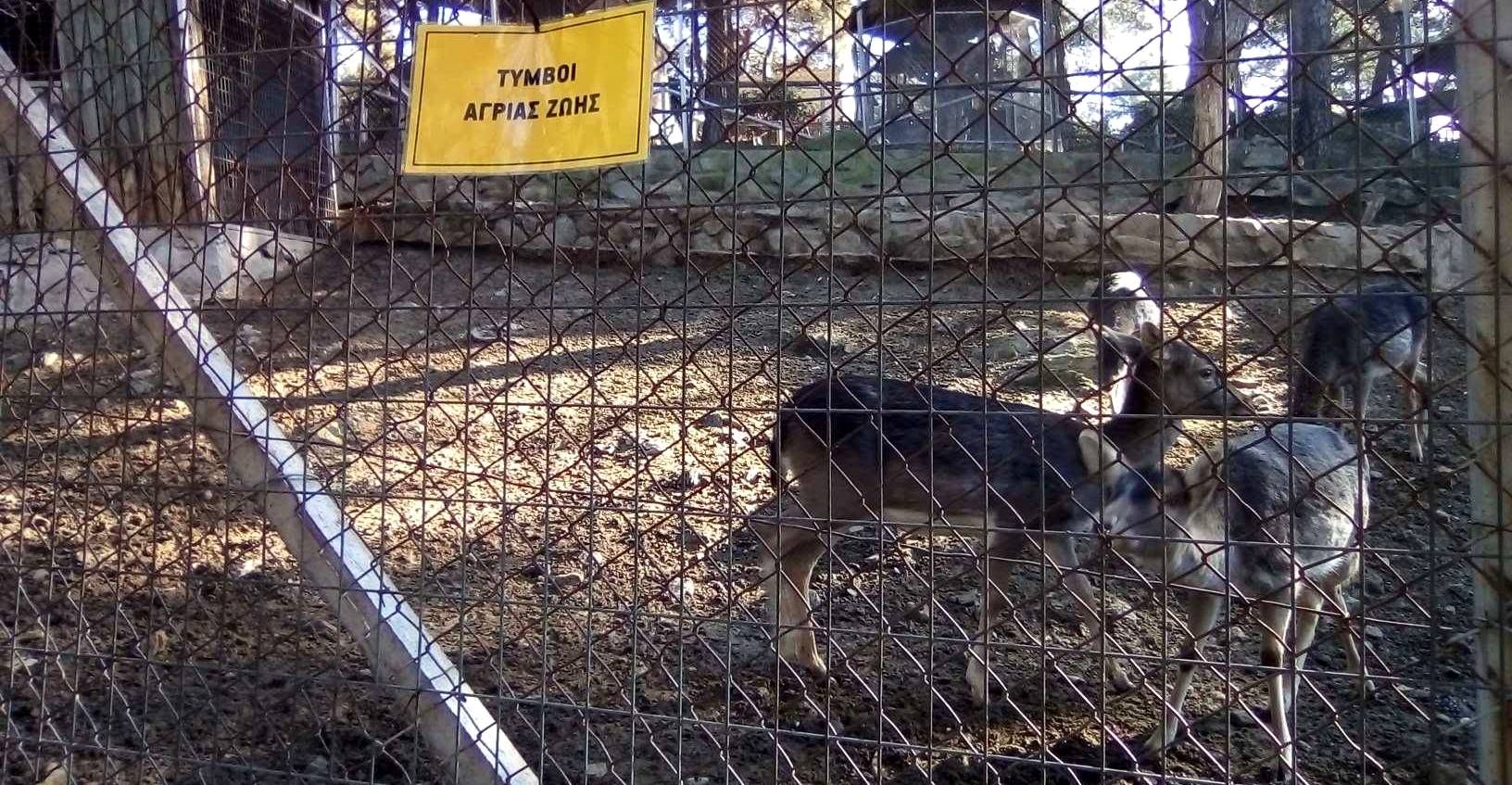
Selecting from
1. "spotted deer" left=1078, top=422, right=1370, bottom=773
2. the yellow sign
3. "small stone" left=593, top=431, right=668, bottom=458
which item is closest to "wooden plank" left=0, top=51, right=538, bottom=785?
the yellow sign

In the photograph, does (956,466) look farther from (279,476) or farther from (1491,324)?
(1491,324)

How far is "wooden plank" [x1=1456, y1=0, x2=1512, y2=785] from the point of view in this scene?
171 cm

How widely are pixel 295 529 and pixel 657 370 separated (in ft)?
14.5

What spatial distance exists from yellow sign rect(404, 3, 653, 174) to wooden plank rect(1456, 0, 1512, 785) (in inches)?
59.6

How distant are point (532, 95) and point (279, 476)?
118 centimetres

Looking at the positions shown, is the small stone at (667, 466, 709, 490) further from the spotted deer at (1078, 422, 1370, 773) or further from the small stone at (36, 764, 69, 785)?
the small stone at (36, 764, 69, 785)

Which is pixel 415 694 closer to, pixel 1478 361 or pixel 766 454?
pixel 1478 361

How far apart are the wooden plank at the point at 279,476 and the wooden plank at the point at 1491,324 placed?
199 cm

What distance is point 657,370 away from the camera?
7.02 meters

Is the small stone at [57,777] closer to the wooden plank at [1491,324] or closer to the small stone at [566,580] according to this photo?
the small stone at [566,580]

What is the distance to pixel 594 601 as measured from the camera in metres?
4.34

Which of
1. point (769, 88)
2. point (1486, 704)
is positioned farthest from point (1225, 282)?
point (769, 88)

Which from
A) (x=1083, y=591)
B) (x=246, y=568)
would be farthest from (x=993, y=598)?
(x=246, y=568)

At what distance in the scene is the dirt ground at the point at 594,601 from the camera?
2.48 meters
